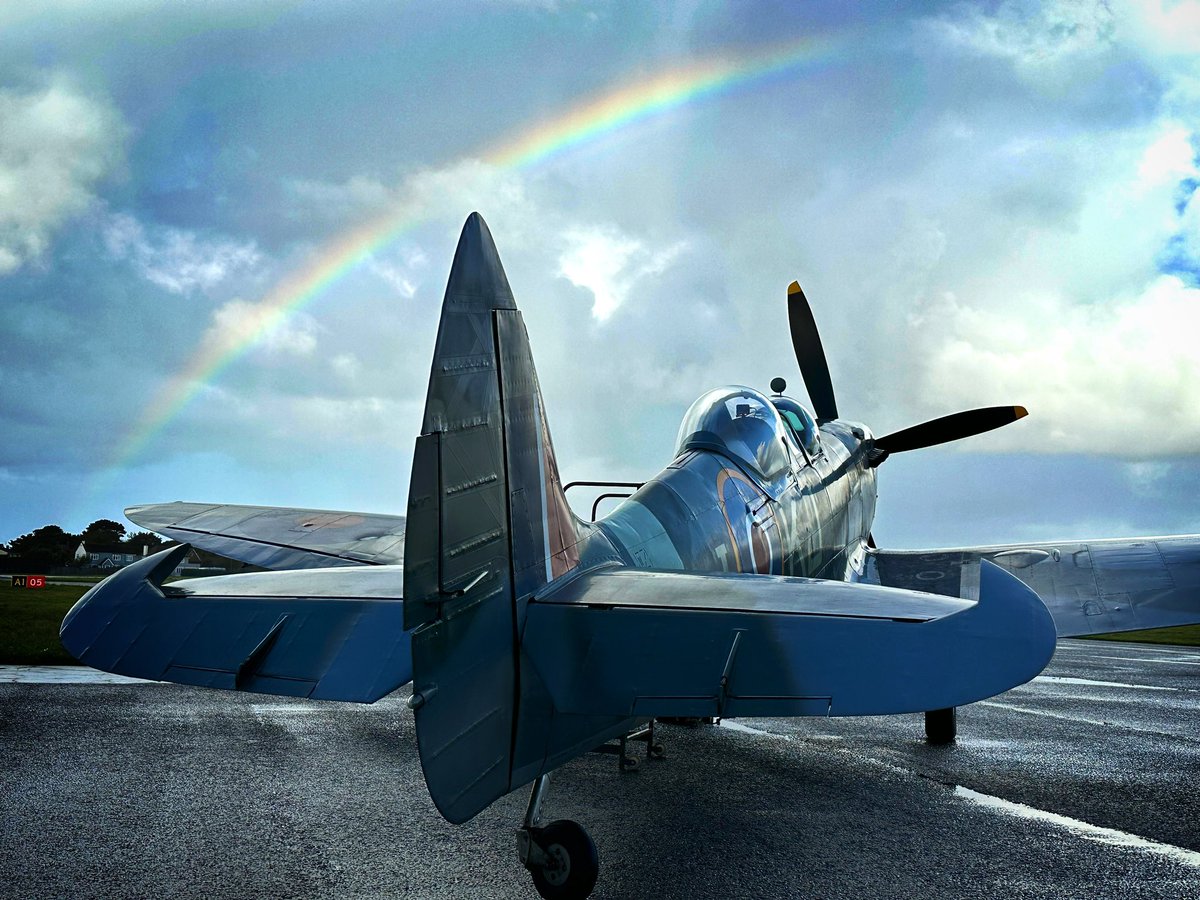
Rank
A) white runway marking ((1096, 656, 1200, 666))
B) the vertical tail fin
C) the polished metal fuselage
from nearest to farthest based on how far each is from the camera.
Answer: the vertical tail fin
the polished metal fuselage
white runway marking ((1096, 656, 1200, 666))

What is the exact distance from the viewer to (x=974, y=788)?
6.65 metres

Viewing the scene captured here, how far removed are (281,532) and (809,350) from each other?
8.24 meters

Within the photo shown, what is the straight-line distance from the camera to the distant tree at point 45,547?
258ft

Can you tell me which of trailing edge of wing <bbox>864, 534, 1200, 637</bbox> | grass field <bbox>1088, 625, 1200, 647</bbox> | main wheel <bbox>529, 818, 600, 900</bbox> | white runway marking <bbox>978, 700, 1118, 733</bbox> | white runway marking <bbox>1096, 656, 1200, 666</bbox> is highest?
trailing edge of wing <bbox>864, 534, 1200, 637</bbox>

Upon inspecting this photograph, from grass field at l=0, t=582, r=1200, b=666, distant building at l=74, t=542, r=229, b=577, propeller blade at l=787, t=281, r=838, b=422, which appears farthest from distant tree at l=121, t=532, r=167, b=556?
propeller blade at l=787, t=281, r=838, b=422

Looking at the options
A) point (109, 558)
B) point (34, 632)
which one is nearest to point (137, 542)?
point (109, 558)

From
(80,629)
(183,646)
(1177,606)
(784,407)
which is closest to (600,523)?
(183,646)

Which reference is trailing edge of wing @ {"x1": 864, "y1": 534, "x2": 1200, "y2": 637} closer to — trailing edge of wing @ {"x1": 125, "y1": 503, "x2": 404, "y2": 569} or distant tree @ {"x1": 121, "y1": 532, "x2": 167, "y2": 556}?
trailing edge of wing @ {"x1": 125, "y1": 503, "x2": 404, "y2": 569}

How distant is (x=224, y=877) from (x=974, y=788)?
522 centimetres

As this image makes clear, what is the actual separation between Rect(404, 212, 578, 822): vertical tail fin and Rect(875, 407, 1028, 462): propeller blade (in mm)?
8921

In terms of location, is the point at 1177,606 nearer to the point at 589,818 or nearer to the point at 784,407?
the point at 784,407

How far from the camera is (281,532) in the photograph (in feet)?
27.3

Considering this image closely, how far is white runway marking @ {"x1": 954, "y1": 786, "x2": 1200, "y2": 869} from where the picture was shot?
5086 millimetres

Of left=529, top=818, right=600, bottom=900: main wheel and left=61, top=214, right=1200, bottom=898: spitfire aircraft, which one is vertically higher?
left=61, top=214, right=1200, bottom=898: spitfire aircraft
